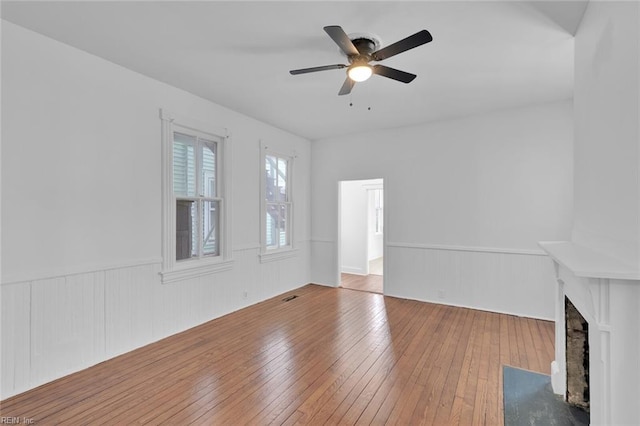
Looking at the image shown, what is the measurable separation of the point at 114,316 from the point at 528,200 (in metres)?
5.11

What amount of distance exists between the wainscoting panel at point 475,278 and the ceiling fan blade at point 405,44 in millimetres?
3301

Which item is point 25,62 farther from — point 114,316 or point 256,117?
point 256,117

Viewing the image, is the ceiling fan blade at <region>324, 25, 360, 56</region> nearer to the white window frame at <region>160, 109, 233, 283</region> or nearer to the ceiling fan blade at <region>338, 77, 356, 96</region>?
the ceiling fan blade at <region>338, 77, 356, 96</region>

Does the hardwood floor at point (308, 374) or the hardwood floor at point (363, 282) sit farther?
the hardwood floor at point (363, 282)

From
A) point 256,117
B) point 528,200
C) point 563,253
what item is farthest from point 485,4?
point 256,117

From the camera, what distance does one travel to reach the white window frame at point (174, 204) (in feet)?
11.0

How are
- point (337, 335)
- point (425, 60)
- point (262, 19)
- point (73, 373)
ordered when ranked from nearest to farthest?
1. point (262, 19)
2. point (73, 373)
3. point (425, 60)
4. point (337, 335)

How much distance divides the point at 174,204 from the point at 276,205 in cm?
204

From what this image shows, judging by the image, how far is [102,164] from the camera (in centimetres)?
285

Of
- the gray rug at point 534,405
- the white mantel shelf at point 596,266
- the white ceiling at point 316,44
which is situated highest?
the white ceiling at point 316,44

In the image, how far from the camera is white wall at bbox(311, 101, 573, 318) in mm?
3951

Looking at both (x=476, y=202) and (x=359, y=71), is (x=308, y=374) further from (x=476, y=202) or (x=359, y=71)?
(x=476, y=202)

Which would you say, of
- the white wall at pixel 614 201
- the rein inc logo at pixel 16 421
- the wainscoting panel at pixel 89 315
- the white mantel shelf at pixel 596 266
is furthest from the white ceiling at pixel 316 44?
the rein inc logo at pixel 16 421

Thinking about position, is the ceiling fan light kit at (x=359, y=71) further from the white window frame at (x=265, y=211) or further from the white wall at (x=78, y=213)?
the white window frame at (x=265, y=211)
